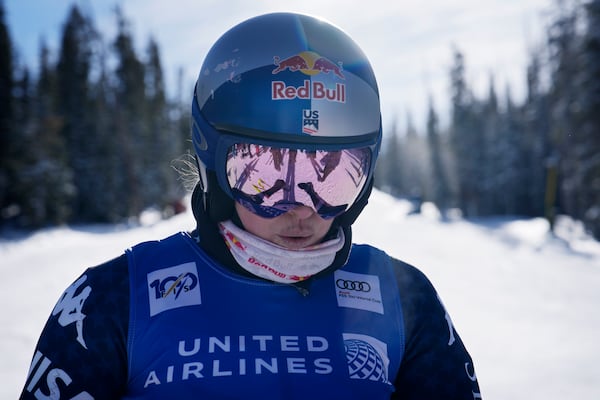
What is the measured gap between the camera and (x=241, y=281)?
189cm

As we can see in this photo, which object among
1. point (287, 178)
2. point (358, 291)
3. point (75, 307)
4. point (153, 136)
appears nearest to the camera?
point (75, 307)

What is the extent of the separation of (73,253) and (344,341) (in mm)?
11675

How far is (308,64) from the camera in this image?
6.22 feet

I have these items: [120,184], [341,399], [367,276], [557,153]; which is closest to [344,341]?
[341,399]

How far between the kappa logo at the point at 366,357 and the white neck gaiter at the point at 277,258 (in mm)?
301

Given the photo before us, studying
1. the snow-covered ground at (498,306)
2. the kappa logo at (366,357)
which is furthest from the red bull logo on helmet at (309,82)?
the snow-covered ground at (498,306)

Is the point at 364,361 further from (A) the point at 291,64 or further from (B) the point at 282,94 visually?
(A) the point at 291,64

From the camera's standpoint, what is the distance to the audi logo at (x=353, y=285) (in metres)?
1.99

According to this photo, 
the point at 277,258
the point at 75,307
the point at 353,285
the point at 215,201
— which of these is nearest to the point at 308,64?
the point at 215,201

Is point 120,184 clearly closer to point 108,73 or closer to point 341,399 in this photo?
point 108,73

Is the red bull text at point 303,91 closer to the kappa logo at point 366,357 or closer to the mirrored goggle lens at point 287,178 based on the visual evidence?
the mirrored goggle lens at point 287,178

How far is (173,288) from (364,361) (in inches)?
31.6

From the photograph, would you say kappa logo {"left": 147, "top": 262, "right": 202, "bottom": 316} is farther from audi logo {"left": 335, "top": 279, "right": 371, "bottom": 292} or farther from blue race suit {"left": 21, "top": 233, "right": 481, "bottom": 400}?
audi logo {"left": 335, "top": 279, "right": 371, "bottom": 292}

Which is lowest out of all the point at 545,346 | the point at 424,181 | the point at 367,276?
the point at 424,181
